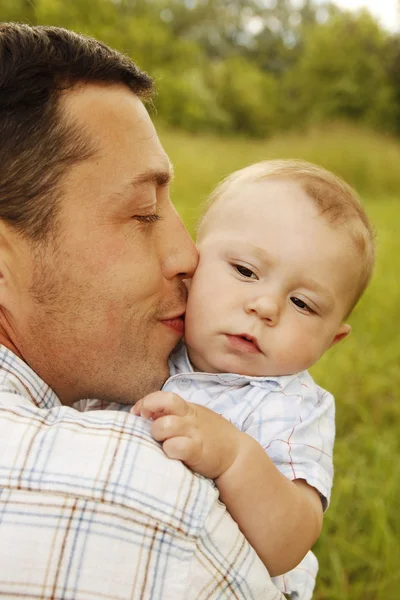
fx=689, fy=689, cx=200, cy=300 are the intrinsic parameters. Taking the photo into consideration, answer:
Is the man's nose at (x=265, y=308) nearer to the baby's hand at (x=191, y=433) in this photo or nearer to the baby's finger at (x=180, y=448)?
the baby's hand at (x=191, y=433)

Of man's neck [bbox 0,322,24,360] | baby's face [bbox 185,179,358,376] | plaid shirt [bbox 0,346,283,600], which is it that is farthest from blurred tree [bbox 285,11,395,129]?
plaid shirt [bbox 0,346,283,600]

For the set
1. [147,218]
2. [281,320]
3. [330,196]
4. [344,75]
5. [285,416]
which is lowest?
[344,75]

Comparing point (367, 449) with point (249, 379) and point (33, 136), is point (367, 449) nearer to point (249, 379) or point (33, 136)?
point (249, 379)

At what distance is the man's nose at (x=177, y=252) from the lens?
5.63ft

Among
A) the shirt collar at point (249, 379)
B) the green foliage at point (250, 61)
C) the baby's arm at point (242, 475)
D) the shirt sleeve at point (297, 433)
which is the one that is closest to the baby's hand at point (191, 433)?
the baby's arm at point (242, 475)

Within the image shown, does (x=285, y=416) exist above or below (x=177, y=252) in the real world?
below

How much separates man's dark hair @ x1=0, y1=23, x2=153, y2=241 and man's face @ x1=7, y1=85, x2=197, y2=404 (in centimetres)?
3

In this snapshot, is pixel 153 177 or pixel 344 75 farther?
pixel 344 75

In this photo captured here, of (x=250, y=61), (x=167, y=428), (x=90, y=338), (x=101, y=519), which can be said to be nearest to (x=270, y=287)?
(x=90, y=338)

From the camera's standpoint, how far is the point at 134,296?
1.65 meters

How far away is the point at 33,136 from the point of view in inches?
61.3

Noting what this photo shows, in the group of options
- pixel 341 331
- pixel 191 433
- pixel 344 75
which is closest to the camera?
pixel 191 433

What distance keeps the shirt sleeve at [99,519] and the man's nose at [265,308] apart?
534 millimetres

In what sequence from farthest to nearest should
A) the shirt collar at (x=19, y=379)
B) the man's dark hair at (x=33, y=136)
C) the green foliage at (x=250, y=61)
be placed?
the green foliage at (x=250, y=61)
the man's dark hair at (x=33, y=136)
the shirt collar at (x=19, y=379)
